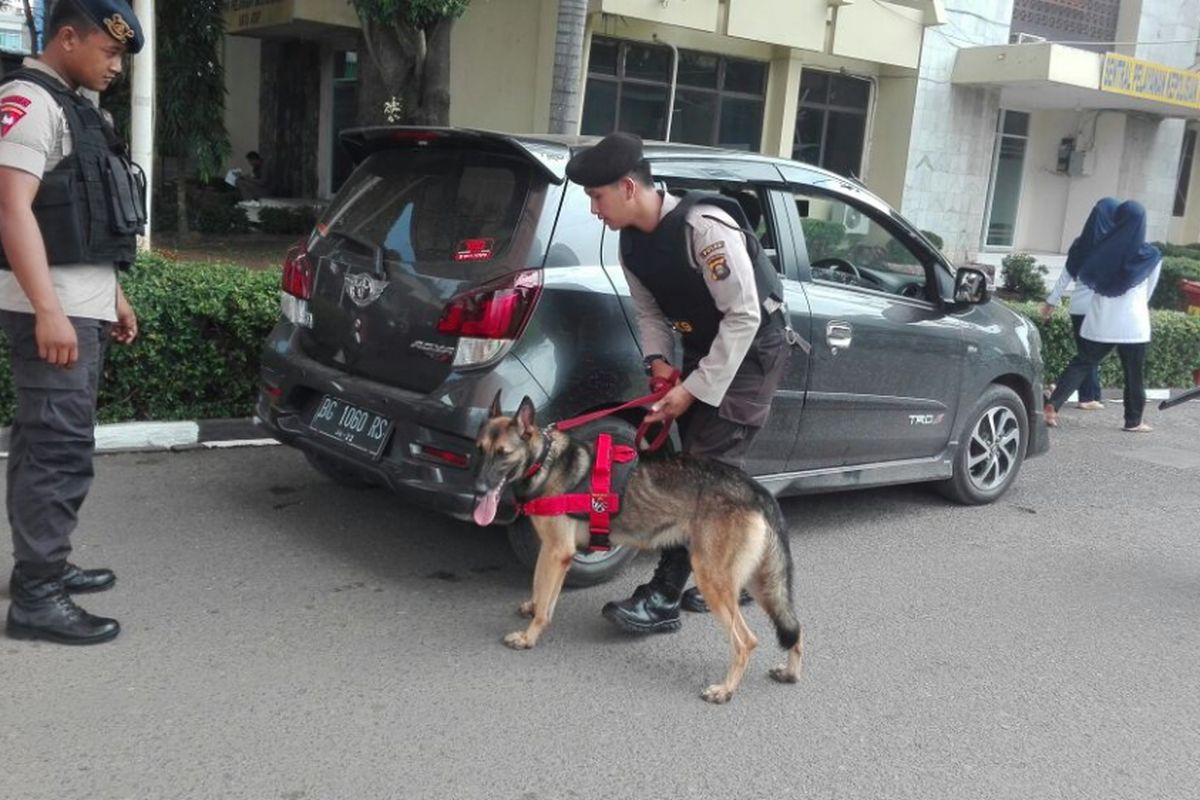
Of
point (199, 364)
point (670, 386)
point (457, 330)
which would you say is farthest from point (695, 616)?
point (199, 364)

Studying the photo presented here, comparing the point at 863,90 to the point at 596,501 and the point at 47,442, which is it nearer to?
the point at 596,501

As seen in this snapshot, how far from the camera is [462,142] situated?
4.39m

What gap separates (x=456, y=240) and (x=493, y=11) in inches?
416

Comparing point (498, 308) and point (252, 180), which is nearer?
point (498, 308)

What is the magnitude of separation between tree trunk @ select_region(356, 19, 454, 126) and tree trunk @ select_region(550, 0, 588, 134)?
2001 millimetres

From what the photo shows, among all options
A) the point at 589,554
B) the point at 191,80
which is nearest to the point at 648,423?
the point at 589,554

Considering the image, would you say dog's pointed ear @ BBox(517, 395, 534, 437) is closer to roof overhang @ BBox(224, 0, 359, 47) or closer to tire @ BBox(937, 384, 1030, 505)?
tire @ BBox(937, 384, 1030, 505)

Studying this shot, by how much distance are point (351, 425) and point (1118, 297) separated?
6252 mm

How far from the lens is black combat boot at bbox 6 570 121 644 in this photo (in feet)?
12.0

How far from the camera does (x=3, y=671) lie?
3.48 metres

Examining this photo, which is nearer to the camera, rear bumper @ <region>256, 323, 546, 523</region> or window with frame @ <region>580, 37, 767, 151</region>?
rear bumper @ <region>256, 323, 546, 523</region>

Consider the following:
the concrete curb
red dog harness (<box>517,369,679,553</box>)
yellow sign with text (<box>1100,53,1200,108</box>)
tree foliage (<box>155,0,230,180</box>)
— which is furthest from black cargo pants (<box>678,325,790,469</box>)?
yellow sign with text (<box>1100,53,1200,108</box>)

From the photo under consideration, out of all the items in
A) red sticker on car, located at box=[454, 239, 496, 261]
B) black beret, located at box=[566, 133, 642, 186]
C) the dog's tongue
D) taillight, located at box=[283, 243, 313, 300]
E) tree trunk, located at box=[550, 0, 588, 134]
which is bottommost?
the dog's tongue

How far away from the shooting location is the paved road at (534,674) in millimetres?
3170
